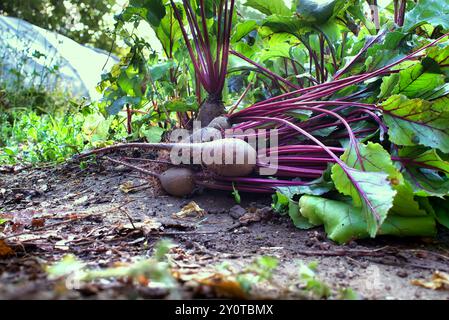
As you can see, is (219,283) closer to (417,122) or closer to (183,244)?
(183,244)

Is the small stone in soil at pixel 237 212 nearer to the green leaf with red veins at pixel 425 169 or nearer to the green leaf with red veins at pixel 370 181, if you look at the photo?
the green leaf with red veins at pixel 370 181

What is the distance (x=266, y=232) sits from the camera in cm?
149

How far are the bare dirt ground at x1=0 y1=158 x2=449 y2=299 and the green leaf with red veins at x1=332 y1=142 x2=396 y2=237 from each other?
136mm

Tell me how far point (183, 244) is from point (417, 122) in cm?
91

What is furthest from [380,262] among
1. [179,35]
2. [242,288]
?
[179,35]

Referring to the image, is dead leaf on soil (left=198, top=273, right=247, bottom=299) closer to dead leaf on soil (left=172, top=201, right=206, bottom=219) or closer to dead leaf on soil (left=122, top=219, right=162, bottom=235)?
dead leaf on soil (left=122, top=219, right=162, bottom=235)

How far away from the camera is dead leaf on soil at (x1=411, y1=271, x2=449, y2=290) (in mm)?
965

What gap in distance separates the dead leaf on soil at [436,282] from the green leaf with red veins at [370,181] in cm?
17

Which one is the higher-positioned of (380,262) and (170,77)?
(170,77)

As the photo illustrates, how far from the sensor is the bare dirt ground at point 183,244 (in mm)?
873

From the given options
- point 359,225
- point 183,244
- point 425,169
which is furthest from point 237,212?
point 425,169

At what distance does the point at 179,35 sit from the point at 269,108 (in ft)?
2.37

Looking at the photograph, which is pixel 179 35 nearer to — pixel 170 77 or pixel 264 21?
pixel 170 77

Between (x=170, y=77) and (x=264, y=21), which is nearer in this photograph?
(x=264, y=21)
